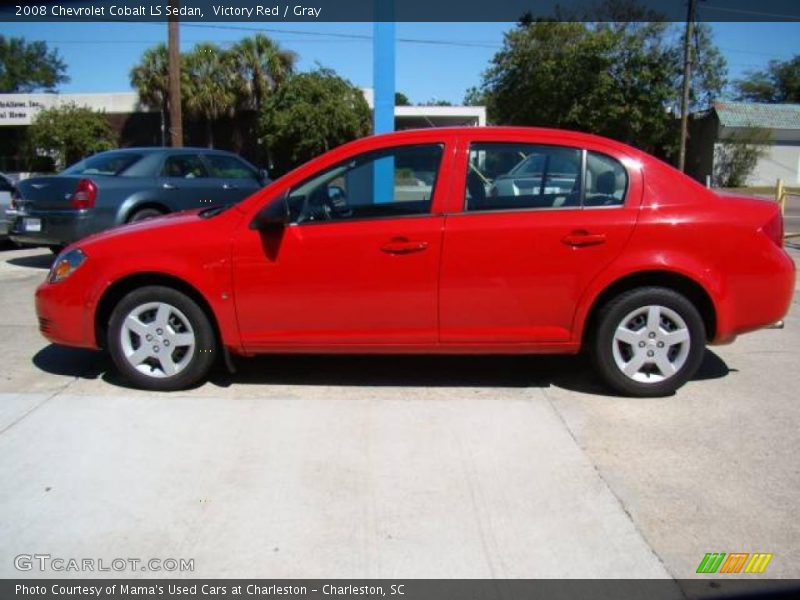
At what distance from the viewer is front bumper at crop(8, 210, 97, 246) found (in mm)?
8930

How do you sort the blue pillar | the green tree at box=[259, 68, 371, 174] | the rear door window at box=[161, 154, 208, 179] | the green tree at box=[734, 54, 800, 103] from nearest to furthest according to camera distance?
the blue pillar
the rear door window at box=[161, 154, 208, 179]
the green tree at box=[259, 68, 371, 174]
the green tree at box=[734, 54, 800, 103]

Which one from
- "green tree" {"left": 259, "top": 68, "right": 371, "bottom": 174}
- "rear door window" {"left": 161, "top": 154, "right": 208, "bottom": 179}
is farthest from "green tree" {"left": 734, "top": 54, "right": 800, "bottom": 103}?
"rear door window" {"left": 161, "top": 154, "right": 208, "bottom": 179}

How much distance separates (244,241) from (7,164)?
4120 centimetres

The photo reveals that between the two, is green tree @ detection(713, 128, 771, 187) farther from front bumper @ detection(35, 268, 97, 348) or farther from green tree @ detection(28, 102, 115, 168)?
front bumper @ detection(35, 268, 97, 348)

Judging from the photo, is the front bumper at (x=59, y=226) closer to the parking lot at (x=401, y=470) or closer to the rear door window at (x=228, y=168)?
the rear door window at (x=228, y=168)

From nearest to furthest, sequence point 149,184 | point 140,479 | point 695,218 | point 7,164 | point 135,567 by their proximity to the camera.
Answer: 1. point 135,567
2. point 140,479
3. point 695,218
4. point 149,184
5. point 7,164

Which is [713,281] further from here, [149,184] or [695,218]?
[149,184]

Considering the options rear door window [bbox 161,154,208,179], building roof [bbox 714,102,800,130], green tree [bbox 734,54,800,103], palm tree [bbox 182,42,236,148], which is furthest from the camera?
green tree [bbox 734,54,800,103]

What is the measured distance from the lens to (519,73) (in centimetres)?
4022

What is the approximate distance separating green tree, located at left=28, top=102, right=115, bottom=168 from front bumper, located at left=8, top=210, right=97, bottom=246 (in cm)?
2786

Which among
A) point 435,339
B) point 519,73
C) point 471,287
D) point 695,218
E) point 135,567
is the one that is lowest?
point 135,567

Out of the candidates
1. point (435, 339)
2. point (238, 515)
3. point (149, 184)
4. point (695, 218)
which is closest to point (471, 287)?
point (435, 339)

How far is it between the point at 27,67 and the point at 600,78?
5420 centimetres

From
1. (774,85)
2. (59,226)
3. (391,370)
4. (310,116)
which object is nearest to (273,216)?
(391,370)
